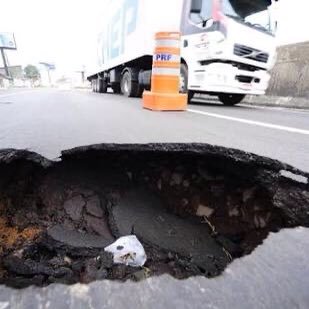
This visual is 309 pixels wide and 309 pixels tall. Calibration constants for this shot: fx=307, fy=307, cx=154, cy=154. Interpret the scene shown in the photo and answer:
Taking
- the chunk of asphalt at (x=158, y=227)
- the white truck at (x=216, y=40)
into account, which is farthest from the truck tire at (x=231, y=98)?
the chunk of asphalt at (x=158, y=227)

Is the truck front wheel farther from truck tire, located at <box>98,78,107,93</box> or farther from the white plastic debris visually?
the white plastic debris

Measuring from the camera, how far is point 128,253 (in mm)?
1269

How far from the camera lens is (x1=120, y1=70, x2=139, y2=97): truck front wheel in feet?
34.2

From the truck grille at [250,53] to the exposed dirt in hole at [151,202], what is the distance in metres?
5.10

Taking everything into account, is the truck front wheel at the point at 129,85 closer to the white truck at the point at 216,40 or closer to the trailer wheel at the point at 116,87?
the white truck at the point at 216,40

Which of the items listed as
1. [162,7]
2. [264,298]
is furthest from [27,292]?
[162,7]

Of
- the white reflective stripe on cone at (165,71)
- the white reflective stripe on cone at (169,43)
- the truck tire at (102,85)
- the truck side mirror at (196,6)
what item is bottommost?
the truck tire at (102,85)

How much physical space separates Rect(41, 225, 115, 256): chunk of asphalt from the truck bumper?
5493 mm

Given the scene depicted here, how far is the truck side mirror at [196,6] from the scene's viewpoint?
258 inches

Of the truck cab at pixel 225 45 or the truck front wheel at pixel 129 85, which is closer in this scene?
the truck cab at pixel 225 45

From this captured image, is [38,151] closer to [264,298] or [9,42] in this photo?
[264,298]

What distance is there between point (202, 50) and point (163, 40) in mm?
1423

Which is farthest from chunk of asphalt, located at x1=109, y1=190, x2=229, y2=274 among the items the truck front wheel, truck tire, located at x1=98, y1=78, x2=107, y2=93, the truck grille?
truck tire, located at x1=98, y1=78, x2=107, y2=93

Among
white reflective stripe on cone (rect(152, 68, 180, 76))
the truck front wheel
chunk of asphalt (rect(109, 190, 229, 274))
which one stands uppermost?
white reflective stripe on cone (rect(152, 68, 180, 76))
